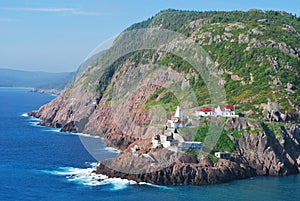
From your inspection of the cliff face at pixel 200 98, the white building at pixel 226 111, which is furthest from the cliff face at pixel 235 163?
the white building at pixel 226 111

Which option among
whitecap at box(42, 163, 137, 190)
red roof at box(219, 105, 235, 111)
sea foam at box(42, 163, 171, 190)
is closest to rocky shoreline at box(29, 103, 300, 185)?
sea foam at box(42, 163, 171, 190)

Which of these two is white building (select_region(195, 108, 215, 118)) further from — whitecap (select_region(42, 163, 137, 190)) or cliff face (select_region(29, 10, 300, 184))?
whitecap (select_region(42, 163, 137, 190))

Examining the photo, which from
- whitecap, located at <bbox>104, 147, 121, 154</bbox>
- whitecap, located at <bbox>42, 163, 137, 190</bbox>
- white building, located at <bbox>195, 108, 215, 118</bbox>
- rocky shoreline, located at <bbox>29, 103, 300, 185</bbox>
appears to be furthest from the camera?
whitecap, located at <bbox>104, 147, 121, 154</bbox>

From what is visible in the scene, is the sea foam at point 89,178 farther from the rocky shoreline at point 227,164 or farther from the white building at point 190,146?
the white building at point 190,146

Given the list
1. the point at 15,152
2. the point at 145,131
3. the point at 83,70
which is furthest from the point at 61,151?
the point at 83,70

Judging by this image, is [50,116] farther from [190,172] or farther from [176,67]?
[190,172]

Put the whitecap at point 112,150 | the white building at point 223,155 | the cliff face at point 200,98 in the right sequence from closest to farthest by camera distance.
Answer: the cliff face at point 200,98
the white building at point 223,155
the whitecap at point 112,150

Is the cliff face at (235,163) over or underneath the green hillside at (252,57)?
underneath

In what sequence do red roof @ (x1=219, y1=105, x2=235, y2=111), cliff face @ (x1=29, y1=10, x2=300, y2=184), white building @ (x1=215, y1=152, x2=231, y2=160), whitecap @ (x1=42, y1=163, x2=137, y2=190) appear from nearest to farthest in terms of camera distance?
whitecap @ (x1=42, y1=163, x2=137, y2=190)
cliff face @ (x1=29, y1=10, x2=300, y2=184)
white building @ (x1=215, y1=152, x2=231, y2=160)
red roof @ (x1=219, y1=105, x2=235, y2=111)
